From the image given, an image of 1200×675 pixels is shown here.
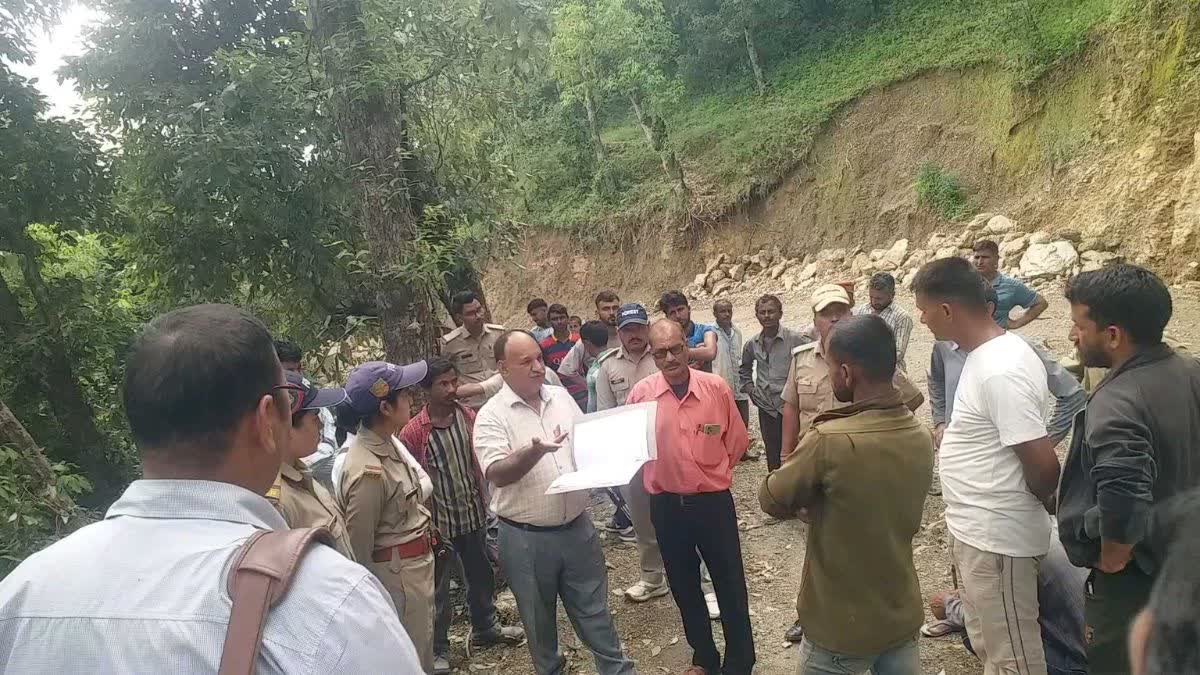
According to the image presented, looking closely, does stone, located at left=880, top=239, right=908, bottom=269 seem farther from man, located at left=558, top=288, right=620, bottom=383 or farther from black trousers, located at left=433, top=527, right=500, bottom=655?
black trousers, located at left=433, top=527, right=500, bottom=655

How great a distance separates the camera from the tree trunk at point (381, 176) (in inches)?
191

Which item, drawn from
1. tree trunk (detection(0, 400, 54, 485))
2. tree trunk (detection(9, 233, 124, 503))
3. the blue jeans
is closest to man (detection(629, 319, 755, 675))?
the blue jeans

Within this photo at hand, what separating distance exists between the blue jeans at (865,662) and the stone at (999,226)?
49.4ft

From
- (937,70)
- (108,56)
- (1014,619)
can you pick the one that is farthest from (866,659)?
(937,70)

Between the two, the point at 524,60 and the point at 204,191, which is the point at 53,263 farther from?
the point at 524,60

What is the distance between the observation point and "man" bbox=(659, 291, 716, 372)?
550 centimetres

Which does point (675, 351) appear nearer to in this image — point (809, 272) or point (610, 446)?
point (610, 446)

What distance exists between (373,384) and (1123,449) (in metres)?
2.77

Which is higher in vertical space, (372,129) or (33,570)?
(372,129)

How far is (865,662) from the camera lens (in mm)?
2414

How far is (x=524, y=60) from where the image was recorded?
562 cm

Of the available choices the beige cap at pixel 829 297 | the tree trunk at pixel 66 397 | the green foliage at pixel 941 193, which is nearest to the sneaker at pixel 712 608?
the beige cap at pixel 829 297

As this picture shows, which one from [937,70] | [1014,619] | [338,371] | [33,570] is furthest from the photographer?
[937,70]

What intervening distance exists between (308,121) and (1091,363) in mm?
6254
